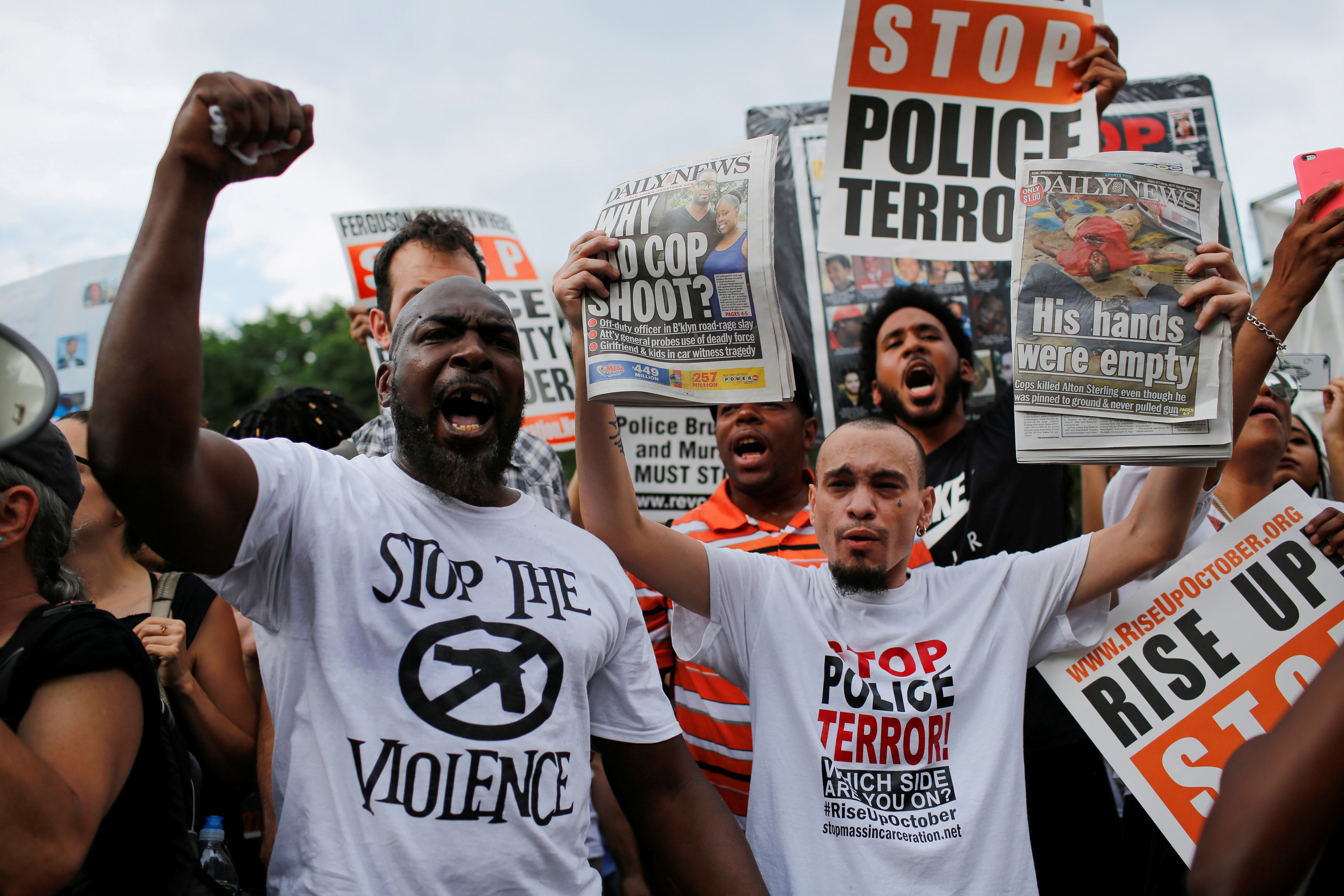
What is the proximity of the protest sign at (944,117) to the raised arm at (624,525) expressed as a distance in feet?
4.12

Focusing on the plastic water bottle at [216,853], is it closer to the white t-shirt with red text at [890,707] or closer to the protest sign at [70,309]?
the white t-shirt with red text at [890,707]

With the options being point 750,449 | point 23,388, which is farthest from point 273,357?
point 23,388

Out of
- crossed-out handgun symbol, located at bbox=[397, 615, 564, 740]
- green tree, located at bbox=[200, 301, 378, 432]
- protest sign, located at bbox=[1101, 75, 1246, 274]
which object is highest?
protest sign, located at bbox=[1101, 75, 1246, 274]

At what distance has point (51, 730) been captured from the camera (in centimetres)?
154

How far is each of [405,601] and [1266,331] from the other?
2.30 metres

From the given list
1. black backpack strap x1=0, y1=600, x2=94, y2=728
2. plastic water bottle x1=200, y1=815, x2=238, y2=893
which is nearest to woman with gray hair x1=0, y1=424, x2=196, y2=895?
black backpack strap x1=0, y1=600, x2=94, y2=728

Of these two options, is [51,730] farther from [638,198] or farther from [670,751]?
[638,198]

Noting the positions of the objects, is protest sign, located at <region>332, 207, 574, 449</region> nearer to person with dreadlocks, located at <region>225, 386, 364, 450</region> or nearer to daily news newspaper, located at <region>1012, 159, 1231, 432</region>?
person with dreadlocks, located at <region>225, 386, 364, 450</region>

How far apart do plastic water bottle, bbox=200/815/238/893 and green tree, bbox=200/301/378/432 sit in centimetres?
4529

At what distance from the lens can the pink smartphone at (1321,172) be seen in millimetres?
2426

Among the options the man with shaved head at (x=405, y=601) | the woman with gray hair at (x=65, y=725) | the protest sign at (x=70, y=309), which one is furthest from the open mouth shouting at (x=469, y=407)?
the protest sign at (x=70, y=309)

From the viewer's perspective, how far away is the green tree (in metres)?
47.1

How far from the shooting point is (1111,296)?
7.25 feet

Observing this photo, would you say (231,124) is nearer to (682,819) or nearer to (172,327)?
(172,327)
